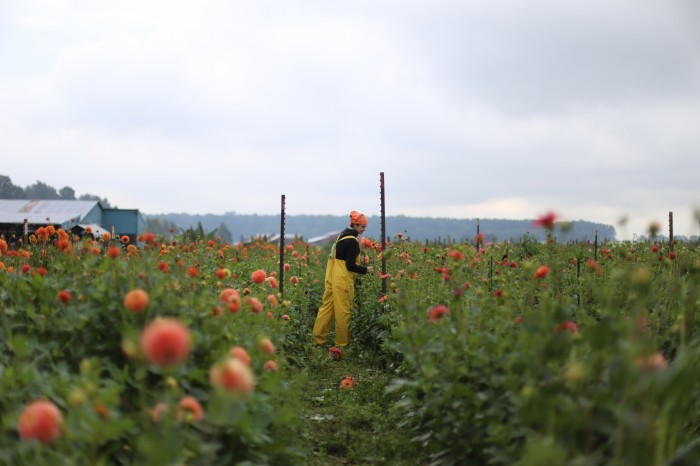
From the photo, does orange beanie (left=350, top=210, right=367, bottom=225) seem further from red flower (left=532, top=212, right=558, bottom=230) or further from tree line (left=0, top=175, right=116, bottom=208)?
tree line (left=0, top=175, right=116, bottom=208)

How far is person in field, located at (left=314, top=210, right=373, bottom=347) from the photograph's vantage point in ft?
25.1

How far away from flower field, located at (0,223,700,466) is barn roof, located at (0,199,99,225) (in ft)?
84.6

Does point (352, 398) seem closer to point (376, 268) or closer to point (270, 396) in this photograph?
point (270, 396)

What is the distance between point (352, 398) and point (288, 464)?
2202mm

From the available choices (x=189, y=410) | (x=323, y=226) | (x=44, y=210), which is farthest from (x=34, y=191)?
(x=189, y=410)

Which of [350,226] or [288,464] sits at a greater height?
[350,226]

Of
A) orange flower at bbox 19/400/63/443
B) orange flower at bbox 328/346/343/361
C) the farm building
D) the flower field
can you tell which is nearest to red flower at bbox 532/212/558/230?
the flower field

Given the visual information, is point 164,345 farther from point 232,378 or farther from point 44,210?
point 44,210

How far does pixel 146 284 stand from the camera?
3.35m

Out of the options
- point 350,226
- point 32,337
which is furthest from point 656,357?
point 350,226

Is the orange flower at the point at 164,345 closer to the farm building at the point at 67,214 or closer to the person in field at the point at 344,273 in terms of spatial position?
the person in field at the point at 344,273

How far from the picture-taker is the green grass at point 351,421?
163 inches

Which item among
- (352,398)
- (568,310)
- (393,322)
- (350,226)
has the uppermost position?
(350,226)

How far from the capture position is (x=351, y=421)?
16.4ft
